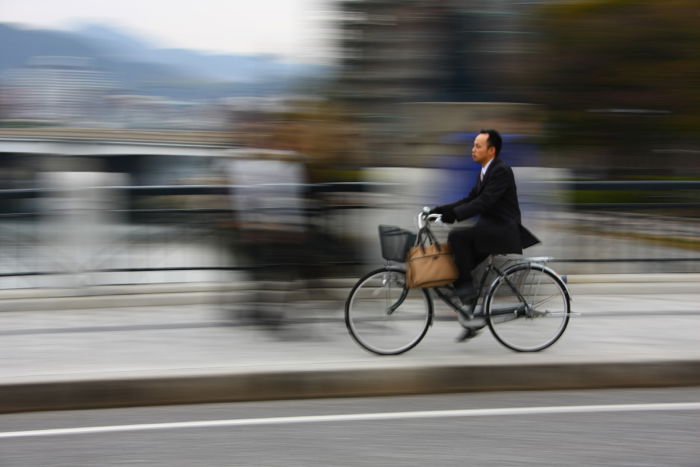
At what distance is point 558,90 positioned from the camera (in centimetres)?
3216

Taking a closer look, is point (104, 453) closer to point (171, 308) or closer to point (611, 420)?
point (611, 420)

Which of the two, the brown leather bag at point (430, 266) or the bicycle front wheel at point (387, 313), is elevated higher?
the brown leather bag at point (430, 266)

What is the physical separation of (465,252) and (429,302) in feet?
1.55

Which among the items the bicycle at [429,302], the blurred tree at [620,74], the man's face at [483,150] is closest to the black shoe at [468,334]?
the bicycle at [429,302]

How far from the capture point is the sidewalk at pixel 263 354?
18.3 feet

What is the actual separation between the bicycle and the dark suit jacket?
240 millimetres

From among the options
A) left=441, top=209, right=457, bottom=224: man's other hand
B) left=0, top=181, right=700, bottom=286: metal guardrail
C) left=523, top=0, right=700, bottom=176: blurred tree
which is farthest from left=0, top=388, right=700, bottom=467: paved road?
left=523, top=0, right=700, bottom=176: blurred tree

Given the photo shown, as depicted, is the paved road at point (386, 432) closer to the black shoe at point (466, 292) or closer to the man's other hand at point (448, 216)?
the black shoe at point (466, 292)

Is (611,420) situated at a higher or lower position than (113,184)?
lower

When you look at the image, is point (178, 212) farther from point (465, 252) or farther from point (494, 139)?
point (494, 139)

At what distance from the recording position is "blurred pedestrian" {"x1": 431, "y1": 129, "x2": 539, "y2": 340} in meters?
6.18

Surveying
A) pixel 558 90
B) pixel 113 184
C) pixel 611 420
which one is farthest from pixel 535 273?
pixel 558 90

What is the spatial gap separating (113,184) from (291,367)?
3.79 metres

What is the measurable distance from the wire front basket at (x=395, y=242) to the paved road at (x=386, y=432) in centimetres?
113
